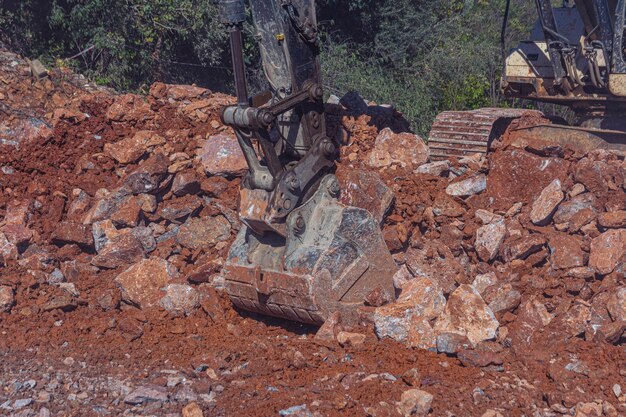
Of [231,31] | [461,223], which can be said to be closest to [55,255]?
[231,31]

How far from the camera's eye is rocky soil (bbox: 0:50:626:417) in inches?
196

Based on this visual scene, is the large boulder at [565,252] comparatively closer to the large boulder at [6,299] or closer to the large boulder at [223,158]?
the large boulder at [223,158]

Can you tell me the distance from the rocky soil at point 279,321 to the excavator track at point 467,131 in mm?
206

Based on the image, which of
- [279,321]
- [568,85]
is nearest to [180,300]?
[279,321]

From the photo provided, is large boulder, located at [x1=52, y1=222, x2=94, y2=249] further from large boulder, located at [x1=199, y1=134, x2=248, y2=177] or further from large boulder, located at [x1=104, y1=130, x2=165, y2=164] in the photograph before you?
large boulder, located at [x1=199, y1=134, x2=248, y2=177]

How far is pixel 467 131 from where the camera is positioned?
741 centimetres

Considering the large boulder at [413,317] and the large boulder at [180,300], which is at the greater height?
the large boulder at [413,317]

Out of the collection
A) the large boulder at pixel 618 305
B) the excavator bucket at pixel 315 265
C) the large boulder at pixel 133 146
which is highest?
the large boulder at pixel 133 146

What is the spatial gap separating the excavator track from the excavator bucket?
1.69 metres

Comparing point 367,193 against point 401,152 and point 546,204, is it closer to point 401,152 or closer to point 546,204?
point 401,152

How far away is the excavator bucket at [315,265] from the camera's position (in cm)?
562

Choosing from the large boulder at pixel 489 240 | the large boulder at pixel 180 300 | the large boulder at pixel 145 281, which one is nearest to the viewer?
the large boulder at pixel 489 240

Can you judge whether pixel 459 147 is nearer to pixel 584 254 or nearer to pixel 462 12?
pixel 584 254

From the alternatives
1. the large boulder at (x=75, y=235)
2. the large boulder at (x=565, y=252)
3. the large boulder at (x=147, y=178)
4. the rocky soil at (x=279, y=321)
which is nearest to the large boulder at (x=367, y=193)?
the rocky soil at (x=279, y=321)
